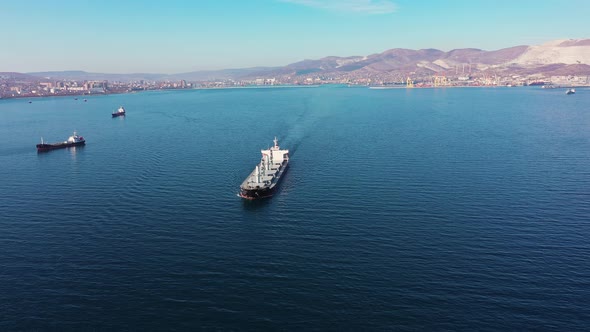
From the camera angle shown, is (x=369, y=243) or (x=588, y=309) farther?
(x=369, y=243)

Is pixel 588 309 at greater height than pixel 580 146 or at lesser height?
lesser

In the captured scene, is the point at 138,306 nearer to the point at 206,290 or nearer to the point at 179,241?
the point at 206,290

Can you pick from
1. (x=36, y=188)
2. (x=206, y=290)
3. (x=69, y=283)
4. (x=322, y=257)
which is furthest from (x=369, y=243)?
(x=36, y=188)

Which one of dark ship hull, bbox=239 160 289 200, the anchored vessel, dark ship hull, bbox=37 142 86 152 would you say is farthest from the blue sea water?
dark ship hull, bbox=37 142 86 152

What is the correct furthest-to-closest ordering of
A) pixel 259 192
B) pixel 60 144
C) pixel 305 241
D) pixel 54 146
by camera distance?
pixel 60 144 < pixel 54 146 < pixel 259 192 < pixel 305 241

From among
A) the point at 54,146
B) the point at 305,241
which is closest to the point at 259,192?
the point at 305,241

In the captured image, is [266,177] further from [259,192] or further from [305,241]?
[305,241]
